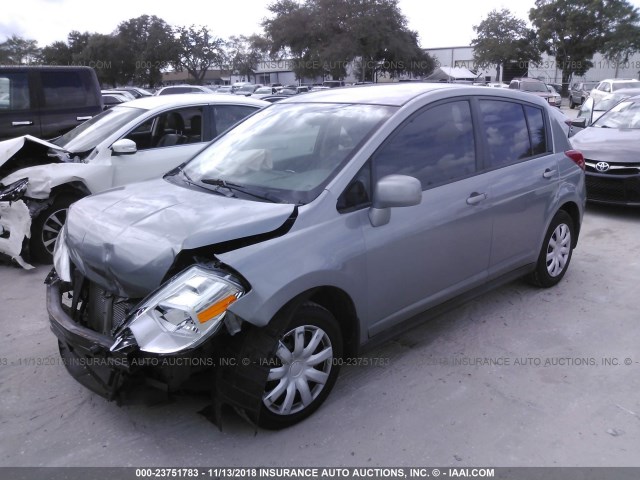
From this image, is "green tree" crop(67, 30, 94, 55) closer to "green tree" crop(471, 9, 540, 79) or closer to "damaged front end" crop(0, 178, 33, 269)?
"green tree" crop(471, 9, 540, 79)

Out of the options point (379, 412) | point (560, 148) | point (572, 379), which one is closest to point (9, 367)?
point (379, 412)

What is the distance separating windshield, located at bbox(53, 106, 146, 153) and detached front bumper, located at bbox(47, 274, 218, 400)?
384 cm

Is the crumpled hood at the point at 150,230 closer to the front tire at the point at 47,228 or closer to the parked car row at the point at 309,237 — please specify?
the parked car row at the point at 309,237

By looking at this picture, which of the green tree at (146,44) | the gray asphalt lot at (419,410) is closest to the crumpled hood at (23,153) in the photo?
the gray asphalt lot at (419,410)

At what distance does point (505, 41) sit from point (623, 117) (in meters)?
46.3

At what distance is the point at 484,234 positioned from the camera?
388cm

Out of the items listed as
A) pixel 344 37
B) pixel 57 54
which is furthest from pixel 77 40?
pixel 344 37

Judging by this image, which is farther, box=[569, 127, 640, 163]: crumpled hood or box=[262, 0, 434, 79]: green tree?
box=[262, 0, 434, 79]: green tree

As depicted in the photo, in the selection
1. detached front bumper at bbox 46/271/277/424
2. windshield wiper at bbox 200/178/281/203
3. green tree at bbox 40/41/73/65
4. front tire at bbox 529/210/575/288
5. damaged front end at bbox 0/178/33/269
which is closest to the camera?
detached front bumper at bbox 46/271/277/424

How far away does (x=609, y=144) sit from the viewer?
24.5 feet

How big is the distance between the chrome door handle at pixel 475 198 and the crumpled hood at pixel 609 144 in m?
4.35

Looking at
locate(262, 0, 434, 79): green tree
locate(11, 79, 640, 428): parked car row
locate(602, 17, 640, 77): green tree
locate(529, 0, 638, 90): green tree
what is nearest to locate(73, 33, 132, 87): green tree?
locate(262, 0, 434, 79): green tree

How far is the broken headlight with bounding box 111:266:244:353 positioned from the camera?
2.46 meters

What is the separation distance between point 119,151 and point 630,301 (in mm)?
5095
